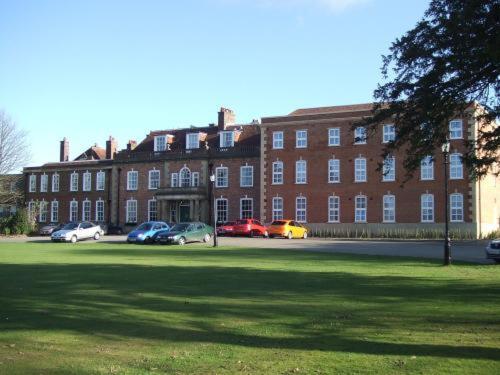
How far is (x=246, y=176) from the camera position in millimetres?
55281

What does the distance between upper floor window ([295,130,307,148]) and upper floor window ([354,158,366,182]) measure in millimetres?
5195

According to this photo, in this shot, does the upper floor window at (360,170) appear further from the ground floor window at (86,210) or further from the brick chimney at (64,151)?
the brick chimney at (64,151)

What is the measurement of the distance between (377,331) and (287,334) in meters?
1.40

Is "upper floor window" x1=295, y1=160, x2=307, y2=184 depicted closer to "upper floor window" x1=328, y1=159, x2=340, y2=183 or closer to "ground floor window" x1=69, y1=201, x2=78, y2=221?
"upper floor window" x1=328, y1=159, x2=340, y2=183

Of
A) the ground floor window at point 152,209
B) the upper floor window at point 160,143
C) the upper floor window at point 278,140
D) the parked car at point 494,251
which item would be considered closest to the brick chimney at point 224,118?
the upper floor window at point 160,143

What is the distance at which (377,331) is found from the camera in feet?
28.3

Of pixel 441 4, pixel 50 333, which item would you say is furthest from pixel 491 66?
pixel 50 333

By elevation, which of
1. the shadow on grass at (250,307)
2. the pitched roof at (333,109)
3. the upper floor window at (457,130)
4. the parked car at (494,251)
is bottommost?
the shadow on grass at (250,307)

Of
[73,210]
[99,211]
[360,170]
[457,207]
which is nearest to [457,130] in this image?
[457,207]

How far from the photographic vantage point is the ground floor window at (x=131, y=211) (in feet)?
198

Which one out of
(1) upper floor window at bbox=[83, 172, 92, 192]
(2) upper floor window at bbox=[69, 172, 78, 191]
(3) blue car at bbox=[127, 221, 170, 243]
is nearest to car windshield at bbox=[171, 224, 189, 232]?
(3) blue car at bbox=[127, 221, 170, 243]

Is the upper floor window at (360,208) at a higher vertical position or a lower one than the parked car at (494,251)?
higher

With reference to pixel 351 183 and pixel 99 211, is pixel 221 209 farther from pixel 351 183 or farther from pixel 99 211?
pixel 99 211

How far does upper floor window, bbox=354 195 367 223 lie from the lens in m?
49.2
